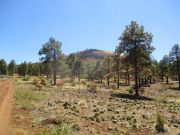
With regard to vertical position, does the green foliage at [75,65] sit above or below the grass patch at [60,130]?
above

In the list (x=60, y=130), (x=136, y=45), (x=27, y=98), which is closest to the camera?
(x=60, y=130)

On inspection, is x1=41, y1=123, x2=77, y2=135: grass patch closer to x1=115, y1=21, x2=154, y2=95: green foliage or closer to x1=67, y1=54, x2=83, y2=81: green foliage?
x1=115, y1=21, x2=154, y2=95: green foliage

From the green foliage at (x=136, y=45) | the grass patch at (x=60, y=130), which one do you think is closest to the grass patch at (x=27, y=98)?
the grass patch at (x=60, y=130)

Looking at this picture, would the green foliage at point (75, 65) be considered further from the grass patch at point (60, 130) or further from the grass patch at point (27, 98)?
the grass patch at point (60, 130)

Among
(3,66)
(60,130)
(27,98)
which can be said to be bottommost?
(60,130)

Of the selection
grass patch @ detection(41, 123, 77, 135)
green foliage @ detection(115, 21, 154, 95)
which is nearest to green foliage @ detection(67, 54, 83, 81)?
green foliage @ detection(115, 21, 154, 95)

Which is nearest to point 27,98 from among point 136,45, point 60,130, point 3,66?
point 60,130

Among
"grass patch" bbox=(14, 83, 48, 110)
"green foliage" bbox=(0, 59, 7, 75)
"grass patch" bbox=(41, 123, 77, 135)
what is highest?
"green foliage" bbox=(0, 59, 7, 75)

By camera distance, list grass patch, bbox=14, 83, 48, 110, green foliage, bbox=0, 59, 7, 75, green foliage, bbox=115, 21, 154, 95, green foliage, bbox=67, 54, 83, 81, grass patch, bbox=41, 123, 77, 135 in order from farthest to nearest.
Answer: green foliage, bbox=0, 59, 7, 75
green foliage, bbox=67, 54, 83, 81
green foliage, bbox=115, 21, 154, 95
grass patch, bbox=14, 83, 48, 110
grass patch, bbox=41, 123, 77, 135

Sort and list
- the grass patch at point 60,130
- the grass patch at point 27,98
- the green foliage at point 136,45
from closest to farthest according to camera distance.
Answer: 1. the grass patch at point 60,130
2. the grass patch at point 27,98
3. the green foliage at point 136,45

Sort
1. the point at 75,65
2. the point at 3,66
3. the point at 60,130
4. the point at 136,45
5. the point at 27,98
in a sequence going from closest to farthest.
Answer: the point at 60,130, the point at 27,98, the point at 136,45, the point at 75,65, the point at 3,66

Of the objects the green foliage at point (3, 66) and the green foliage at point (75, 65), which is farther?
the green foliage at point (3, 66)

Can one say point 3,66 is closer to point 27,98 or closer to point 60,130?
point 27,98

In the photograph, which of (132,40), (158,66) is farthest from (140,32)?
(158,66)
